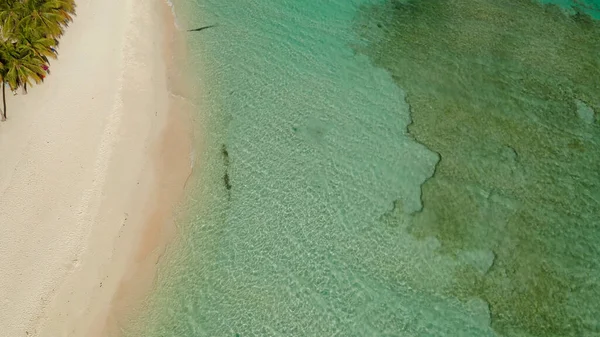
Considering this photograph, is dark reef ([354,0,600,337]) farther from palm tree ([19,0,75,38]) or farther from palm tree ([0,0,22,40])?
palm tree ([0,0,22,40])

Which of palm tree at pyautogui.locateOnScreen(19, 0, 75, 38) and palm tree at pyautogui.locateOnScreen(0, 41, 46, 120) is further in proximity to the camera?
palm tree at pyautogui.locateOnScreen(19, 0, 75, 38)

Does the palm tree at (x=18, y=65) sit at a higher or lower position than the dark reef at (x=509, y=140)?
higher

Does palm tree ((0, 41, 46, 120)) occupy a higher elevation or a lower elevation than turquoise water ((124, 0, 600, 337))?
higher

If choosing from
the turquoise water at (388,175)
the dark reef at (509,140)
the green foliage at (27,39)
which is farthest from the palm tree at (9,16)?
the dark reef at (509,140)

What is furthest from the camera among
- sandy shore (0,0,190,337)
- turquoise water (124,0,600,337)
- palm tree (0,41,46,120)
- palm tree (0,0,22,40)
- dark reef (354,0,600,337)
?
palm tree (0,0,22,40)

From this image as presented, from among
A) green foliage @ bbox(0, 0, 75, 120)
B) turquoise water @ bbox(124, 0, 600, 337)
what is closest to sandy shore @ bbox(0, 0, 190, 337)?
green foliage @ bbox(0, 0, 75, 120)

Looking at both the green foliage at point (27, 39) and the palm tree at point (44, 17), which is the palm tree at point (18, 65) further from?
the palm tree at point (44, 17)

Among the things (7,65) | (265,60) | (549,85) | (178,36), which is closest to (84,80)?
(7,65)

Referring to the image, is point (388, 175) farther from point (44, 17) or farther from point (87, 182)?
point (44, 17)
